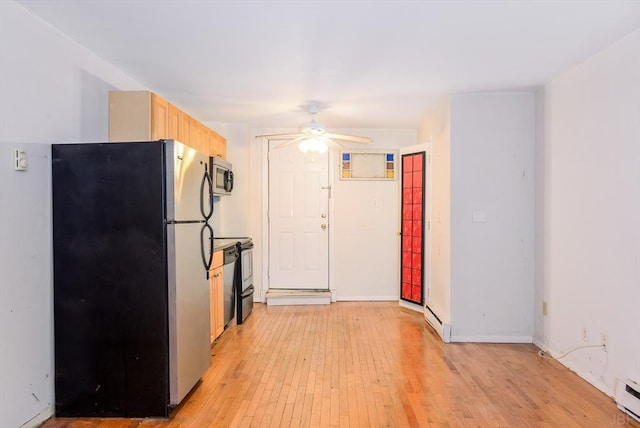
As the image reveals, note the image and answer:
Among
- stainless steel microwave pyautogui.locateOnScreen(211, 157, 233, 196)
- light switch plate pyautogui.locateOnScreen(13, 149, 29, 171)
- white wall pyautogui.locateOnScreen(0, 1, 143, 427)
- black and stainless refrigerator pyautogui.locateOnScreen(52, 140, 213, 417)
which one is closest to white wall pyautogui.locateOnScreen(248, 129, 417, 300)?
stainless steel microwave pyautogui.locateOnScreen(211, 157, 233, 196)

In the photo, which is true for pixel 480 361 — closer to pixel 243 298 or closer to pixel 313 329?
pixel 313 329

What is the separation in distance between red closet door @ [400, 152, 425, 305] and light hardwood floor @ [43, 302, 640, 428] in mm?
926

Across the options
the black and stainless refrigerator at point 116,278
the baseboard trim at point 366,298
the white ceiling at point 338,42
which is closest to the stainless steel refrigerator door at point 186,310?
the black and stainless refrigerator at point 116,278

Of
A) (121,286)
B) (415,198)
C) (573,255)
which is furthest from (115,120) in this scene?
(573,255)

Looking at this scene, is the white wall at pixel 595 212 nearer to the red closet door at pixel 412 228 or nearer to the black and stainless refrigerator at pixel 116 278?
the red closet door at pixel 412 228

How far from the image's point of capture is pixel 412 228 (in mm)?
4887

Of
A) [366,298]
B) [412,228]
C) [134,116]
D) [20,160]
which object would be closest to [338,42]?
[134,116]

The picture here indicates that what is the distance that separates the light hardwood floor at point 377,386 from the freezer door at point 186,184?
4.16 feet

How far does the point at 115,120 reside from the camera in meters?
2.90

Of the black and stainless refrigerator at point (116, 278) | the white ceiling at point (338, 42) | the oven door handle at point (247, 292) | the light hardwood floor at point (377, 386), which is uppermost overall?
the white ceiling at point (338, 42)

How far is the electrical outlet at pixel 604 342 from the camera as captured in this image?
8.62 feet

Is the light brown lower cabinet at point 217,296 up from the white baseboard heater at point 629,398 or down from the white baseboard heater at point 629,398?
up

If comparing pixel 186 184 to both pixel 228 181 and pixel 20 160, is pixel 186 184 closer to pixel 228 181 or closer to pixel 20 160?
pixel 20 160

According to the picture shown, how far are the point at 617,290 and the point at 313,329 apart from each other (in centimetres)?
266
